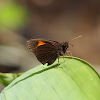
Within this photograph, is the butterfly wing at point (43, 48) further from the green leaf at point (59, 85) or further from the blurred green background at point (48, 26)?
the blurred green background at point (48, 26)

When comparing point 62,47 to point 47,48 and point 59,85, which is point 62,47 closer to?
point 47,48

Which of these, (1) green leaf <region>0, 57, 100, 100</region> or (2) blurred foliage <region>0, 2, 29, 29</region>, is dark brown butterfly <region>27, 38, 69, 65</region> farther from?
(2) blurred foliage <region>0, 2, 29, 29</region>

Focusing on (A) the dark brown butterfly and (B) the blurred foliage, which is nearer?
(A) the dark brown butterfly

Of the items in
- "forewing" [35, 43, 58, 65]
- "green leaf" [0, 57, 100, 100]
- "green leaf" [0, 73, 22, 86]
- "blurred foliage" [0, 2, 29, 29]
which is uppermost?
"blurred foliage" [0, 2, 29, 29]

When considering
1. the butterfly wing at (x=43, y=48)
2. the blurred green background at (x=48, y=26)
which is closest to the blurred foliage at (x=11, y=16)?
the blurred green background at (x=48, y=26)

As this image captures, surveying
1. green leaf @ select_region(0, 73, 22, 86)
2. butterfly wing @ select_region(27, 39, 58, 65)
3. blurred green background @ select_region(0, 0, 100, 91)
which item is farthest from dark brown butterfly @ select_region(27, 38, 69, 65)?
blurred green background @ select_region(0, 0, 100, 91)

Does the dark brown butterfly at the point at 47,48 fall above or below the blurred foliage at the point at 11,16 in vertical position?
below
